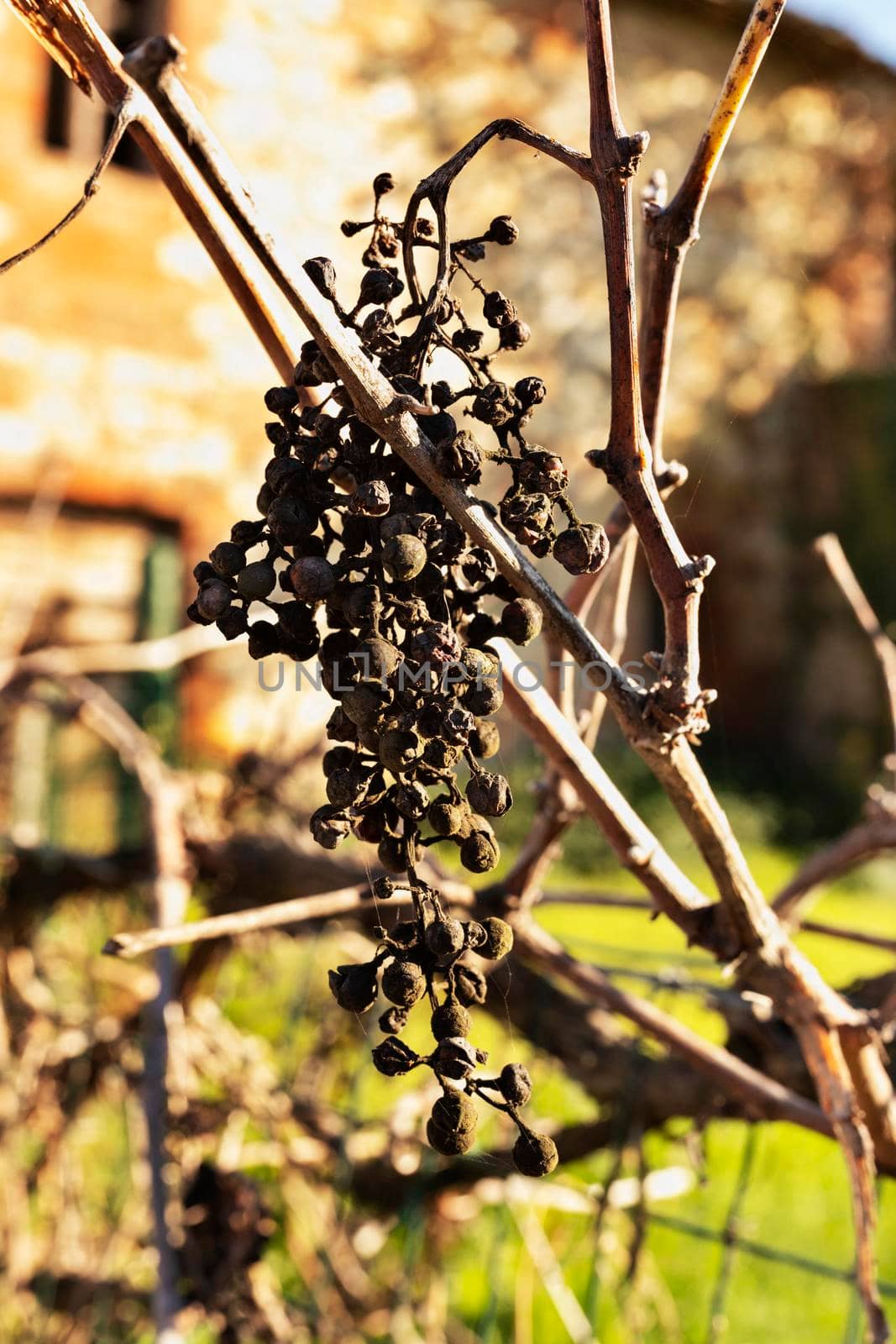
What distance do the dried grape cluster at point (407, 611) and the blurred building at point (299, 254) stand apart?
106 inches

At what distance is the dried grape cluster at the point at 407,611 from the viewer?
49 centimetres

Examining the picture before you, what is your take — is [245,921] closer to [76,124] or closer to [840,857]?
[840,857]

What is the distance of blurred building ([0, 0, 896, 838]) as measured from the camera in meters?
4.17

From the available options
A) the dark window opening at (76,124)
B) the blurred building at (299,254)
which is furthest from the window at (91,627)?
the dark window opening at (76,124)

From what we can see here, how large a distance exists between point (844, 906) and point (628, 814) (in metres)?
4.62

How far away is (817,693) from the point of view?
6.52 metres

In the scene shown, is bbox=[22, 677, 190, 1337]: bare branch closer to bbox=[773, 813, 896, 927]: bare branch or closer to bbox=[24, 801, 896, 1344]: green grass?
bbox=[24, 801, 896, 1344]: green grass

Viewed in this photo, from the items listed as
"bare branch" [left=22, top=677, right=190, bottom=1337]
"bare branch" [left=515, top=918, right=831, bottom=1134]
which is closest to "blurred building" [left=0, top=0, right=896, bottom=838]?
"bare branch" [left=22, top=677, right=190, bottom=1337]

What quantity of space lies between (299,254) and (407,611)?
12.5ft

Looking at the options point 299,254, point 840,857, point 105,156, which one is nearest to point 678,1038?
point 840,857

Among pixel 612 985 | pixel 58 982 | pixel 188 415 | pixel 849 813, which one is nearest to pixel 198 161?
pixel 612 985

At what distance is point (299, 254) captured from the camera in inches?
160

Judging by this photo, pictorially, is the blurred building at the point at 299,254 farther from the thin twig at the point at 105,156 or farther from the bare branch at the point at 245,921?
the thin twig at the point at 105,156

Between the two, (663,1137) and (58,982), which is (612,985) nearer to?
(663,1137)
